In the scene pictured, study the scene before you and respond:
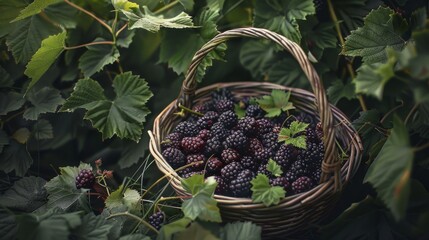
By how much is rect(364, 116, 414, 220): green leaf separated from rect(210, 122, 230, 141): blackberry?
39 cm

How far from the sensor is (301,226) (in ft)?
3.72

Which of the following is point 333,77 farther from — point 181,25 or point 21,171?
point 21,171

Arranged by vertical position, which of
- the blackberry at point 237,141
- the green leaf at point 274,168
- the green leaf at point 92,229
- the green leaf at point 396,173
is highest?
the green leaf at point 396,173

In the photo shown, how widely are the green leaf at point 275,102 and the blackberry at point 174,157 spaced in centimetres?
25

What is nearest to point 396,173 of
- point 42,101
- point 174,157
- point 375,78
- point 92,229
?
point 375,78

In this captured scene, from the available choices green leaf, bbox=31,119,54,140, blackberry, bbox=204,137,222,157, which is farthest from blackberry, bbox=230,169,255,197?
green leaf, bbox=31,119,54,140

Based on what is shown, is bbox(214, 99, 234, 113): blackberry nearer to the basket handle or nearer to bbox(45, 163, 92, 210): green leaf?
the basket handle

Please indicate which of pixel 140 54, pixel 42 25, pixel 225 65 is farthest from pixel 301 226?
pixel 42 25

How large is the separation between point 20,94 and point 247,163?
695 mm

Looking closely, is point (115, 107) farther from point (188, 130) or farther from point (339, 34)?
point (339, 34)

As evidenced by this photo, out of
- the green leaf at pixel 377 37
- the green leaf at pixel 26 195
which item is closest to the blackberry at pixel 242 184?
the green leaf at pixel 377 37

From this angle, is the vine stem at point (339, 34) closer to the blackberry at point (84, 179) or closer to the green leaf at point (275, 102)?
the green leaf at point (275, 102)

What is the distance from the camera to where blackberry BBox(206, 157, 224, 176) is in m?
1.18

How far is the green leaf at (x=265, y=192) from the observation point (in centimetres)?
104
